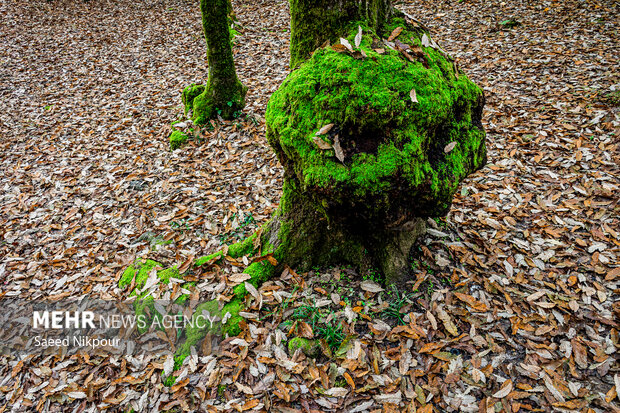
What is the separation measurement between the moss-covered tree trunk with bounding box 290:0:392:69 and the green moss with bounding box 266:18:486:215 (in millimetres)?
187

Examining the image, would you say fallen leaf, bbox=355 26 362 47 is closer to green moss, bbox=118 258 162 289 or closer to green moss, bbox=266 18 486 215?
green moss, bbox=266 18 486 215

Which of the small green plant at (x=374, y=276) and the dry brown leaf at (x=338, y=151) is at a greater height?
the dry brown leaf at (x=338, y=151)

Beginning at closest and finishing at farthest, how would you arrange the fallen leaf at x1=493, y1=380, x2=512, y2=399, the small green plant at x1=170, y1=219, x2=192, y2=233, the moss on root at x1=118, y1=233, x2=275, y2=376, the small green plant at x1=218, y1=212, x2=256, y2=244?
the fallen leaf at x1=493, y1=380, x2=512, y2=399 → the moss on root at x1=118, y1=233, x2=275, y2=376 → the small green plant at x1=218, y1=212, x2=256, y2=244 → the small green plant at x1=170, y1=219, x2=192, y2=233

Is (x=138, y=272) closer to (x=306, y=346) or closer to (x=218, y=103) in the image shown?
(x=306, y=346)

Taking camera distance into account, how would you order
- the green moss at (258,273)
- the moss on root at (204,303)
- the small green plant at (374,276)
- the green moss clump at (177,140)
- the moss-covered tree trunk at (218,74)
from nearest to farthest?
A: the moss on root at (204,303) < the small green plant at (374,276) < the green moss at (258,273) < the green moss clump at (177,140) < the moss-covered tree trunk at (218,74)

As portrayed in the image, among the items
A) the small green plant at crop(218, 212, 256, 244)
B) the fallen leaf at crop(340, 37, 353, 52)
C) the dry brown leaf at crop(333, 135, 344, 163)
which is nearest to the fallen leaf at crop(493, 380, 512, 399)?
the dry brown leaf at crop(333, 135, 344, 163)

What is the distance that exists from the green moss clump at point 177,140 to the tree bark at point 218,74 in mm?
406

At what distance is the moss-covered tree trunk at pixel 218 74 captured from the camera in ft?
18.9

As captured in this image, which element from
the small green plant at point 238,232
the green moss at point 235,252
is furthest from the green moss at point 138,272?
the small green plant at point 238,232

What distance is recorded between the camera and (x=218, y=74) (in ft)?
19.5

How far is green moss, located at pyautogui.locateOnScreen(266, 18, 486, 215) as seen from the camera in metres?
2.27

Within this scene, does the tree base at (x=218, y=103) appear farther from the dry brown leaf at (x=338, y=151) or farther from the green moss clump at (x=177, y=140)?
the dry brown leaf at (x=338, y=151)

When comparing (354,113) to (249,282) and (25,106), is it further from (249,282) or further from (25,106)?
(25,106)

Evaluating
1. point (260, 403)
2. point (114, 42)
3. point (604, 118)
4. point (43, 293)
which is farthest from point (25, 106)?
point (604, 118)
